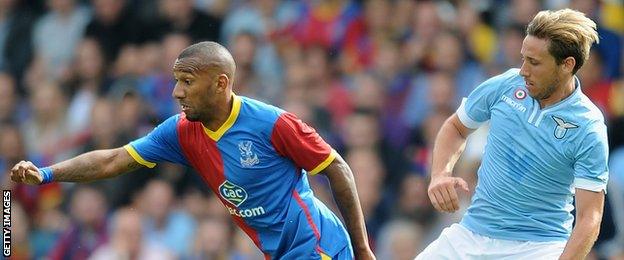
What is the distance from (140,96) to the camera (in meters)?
13.8

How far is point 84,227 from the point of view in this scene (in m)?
12.7

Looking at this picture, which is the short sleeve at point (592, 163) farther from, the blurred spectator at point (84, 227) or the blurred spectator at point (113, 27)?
the blurred spectator at point (113, 27)

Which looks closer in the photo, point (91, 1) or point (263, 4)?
point (263, 4)

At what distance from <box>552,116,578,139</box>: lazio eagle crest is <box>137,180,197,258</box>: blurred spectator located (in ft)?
18.7

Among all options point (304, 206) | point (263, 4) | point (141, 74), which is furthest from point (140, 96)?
point (304, 206)

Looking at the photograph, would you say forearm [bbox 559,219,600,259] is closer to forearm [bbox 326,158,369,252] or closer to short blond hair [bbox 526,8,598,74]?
short blond hair [bbox 526,8,598,74]

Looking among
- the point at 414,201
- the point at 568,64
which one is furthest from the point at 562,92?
the point at 414,201

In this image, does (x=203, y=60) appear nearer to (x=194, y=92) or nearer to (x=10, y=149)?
(x=194, y=92)

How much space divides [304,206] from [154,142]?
962mm

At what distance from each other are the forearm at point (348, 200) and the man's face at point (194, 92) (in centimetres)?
79

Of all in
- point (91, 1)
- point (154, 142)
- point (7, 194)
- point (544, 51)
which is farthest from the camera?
point (91, 1)

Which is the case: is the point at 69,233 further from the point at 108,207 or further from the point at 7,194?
the point at 7,194

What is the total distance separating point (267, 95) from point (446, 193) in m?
6.48

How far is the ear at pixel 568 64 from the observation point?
721 centimetres
